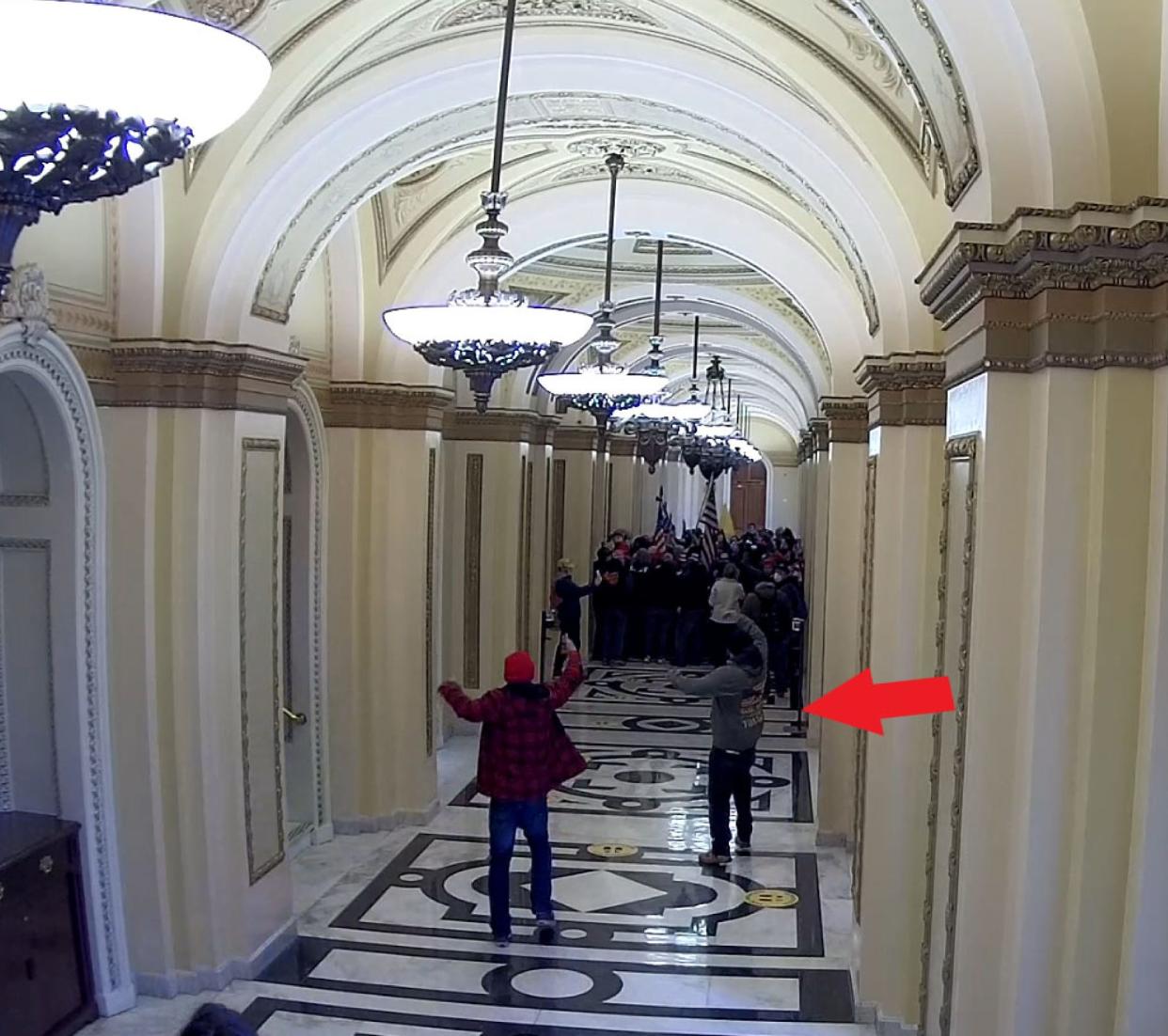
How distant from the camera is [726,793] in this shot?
7.86m

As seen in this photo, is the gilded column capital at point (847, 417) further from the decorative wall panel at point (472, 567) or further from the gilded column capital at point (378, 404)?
the decorative wall panel at point (472, 567)

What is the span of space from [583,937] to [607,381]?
350 centimetres

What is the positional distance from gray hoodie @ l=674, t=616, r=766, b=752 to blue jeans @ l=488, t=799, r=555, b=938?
1161mm

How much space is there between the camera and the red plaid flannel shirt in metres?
6.42

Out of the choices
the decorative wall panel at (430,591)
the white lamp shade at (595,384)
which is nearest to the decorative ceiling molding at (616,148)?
the white lamp shade at (595,384)

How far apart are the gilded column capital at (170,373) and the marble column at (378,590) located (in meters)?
2.44

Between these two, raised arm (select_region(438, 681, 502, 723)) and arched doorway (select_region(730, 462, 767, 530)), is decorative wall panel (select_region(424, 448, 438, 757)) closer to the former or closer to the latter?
raised arm (select_region(438, 681, 502, 723))

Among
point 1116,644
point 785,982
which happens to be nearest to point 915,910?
point 785,982

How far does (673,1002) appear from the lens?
6.12 metres

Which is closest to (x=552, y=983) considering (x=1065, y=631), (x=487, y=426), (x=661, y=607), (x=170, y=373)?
(x=170, y=373)

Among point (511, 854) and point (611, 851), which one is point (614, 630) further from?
point (511, 854)

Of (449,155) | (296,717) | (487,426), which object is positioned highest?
(449,155)

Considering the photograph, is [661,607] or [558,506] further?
[661,607]

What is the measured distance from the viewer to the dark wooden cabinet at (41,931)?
5176 millimetres
